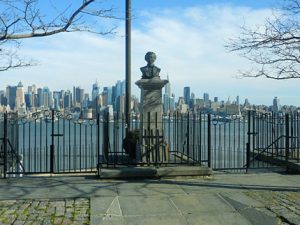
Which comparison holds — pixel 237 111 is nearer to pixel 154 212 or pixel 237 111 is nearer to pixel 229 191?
pixel 229 191

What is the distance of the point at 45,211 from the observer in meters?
7.43

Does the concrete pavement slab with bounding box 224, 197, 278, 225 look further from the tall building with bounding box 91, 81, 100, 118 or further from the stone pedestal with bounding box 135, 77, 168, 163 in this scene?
the tall building with bounding box 91, 81, 100, 118

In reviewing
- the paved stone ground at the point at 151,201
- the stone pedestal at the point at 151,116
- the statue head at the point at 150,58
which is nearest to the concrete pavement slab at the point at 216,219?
the paved stone ground at the point at 151,201

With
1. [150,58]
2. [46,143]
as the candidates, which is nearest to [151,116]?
[150,58]

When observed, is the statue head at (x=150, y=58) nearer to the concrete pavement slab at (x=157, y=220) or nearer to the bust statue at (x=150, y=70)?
the bust statue at (x=150, y=70)

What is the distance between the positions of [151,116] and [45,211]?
204 inches

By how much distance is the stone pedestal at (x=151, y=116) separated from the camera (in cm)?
1147

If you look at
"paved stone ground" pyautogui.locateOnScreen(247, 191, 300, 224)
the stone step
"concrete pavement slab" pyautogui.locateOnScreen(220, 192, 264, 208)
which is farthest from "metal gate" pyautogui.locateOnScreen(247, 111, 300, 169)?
"concrete pavement slab" pyautogui.locateOnScreen(220, 192, 264, 208)

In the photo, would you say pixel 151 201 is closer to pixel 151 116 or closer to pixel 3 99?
pixel 151 116

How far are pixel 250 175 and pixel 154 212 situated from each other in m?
4.43

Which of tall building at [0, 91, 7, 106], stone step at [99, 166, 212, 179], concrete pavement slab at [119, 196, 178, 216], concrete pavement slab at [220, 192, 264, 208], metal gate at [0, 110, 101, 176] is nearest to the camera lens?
concrete pavement slab at [119, 196, 178, 216]

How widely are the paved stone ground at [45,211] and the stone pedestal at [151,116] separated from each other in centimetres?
351

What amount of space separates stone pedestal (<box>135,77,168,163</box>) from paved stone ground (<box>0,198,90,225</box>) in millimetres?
3511

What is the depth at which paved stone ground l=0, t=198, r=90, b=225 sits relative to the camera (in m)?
6.92
